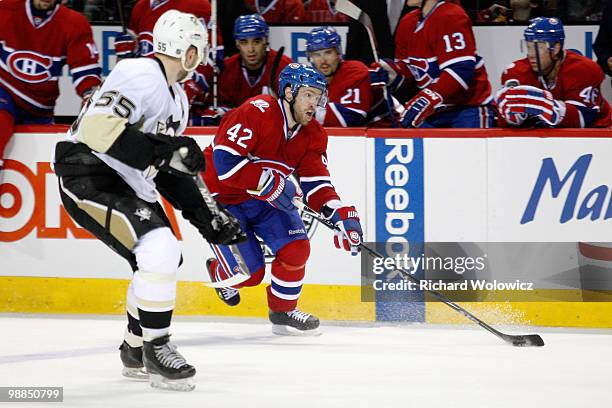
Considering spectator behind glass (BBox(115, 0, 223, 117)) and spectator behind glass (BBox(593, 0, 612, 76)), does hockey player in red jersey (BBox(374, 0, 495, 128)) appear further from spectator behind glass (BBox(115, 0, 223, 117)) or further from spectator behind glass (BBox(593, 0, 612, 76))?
spectator behind glass (BBox(115, 0, 223, 117))

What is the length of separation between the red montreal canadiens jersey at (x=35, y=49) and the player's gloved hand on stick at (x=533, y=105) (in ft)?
6.47

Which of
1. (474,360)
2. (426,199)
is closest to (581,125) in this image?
(426,199)

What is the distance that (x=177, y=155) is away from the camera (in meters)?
3.77

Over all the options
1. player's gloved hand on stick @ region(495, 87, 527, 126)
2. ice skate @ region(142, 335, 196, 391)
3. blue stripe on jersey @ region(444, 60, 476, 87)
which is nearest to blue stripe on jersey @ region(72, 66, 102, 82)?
blue stripe on jersey @ region(444, 60, 476, 87)

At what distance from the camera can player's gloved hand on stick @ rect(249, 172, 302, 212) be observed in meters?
4.84

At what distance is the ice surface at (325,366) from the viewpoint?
3709mm

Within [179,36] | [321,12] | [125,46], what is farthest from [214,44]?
[179,36]

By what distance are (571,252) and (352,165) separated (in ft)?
3.44

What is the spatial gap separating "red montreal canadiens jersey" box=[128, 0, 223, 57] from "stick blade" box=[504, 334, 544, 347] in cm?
221

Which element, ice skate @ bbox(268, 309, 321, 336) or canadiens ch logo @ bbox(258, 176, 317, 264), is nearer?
ice skate @ bbox(268, 309, 321, 336)

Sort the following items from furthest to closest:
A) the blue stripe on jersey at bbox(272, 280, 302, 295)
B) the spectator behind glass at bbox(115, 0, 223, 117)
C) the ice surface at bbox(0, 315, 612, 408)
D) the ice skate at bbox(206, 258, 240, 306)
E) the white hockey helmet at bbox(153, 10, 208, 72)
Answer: the spectator behind glass at bbox(115, 0, 223, 117)
the ice skate at bbox(206, 258, 240, 306)
the blue stripe on jersey at bbox(272, 280, 302, 295)
the white hockey helmet at bbox(153, 10, 208, 72)
the ice surface at bbox(0, 315, 612, 408)

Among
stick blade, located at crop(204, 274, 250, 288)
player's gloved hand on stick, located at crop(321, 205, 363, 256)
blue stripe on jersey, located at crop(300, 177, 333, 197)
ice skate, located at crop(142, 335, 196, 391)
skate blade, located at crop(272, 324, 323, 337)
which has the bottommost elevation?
skate blade, located at crop(272, 324, 323, 337)

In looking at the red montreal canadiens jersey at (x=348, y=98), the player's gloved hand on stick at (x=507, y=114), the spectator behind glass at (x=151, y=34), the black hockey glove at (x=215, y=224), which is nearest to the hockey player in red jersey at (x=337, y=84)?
the red montreal canadiens jersey at (x=348, y=98)

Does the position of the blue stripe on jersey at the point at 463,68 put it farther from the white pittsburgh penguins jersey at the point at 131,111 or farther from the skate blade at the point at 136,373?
the skate blade at the point at 136,373
